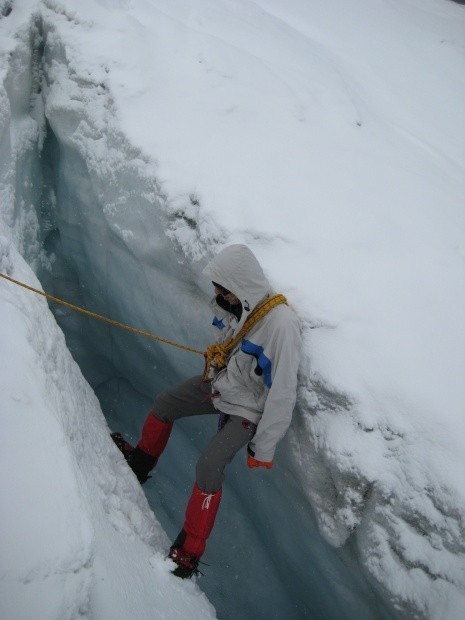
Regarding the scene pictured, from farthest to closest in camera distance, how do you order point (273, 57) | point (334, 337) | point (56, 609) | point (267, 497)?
point (273, 57) < point (267, 497) < point (334, 337) < point (56, 609)

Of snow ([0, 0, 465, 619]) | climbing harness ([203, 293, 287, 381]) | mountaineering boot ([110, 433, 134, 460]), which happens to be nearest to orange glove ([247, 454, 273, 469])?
snow ([0, 0, 465, 619])

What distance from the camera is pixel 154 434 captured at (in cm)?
231

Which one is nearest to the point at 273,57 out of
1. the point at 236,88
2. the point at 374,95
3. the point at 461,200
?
the point at 236,88

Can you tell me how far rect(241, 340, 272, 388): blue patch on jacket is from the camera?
1.81 metres

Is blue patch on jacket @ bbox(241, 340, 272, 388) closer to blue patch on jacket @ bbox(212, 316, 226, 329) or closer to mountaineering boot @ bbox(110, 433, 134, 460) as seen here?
blue patch on jacket @ bbox(212, 316, 226, 329)

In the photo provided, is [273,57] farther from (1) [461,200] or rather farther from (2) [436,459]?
(2) [436,459]

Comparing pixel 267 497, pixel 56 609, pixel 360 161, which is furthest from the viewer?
pixel 360 161

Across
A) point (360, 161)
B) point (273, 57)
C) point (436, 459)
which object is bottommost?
point (436, 459)

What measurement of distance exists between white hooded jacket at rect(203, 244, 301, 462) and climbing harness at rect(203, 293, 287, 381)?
0.02 meters

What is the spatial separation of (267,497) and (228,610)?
898 millimetres

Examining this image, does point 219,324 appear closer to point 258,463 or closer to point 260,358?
point 260,358

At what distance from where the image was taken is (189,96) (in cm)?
298

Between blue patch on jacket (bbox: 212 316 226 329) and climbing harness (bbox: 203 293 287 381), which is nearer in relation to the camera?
climbing harness (bbox: 203 293 287 381)

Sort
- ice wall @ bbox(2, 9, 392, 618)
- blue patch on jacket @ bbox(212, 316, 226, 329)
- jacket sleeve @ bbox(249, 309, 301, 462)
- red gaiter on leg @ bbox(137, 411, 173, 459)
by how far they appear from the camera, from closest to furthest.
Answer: jacket sleeve @ bbox(249, 309, 301, 462)
blue patch on jacket @ bbox(212, 316, 226, 329)
red gaiter on leg @ bbox(137, 411, 173, 459)
ice wall @ bbox(2, 9, 392, 618)
